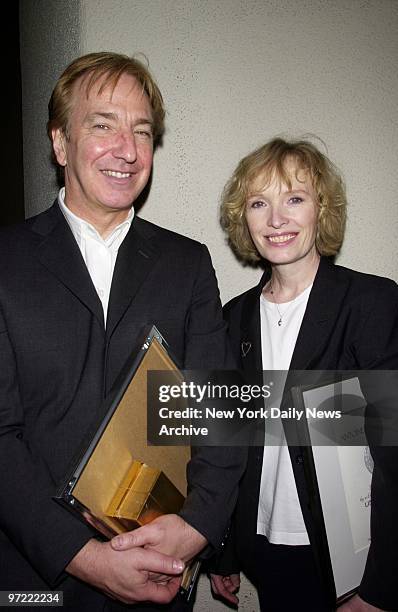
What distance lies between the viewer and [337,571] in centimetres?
150

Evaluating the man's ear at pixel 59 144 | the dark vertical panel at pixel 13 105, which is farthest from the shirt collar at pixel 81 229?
the dark vertical panel at pixel 13 105

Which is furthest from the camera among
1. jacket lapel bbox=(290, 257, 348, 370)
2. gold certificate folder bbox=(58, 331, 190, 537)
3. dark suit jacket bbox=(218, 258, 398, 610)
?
jacket lapel bbox=(290, 257, 348, 370)

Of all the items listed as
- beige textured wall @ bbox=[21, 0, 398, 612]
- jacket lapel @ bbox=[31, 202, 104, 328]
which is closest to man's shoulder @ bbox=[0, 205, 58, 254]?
jacket lapel @ bbox=[31, 202, 104, 328]

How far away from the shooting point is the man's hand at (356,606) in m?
1.53

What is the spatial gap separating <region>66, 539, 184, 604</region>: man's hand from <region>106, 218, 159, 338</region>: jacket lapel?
0.57 metres

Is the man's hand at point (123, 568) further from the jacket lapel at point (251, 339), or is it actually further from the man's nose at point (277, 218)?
the man's nose at point (277, 218)

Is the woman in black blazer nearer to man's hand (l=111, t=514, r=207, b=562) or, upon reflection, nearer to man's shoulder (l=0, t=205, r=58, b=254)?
man's hand (l=111, t=514, r=207, b=562)

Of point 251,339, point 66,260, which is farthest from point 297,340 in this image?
point 66,260

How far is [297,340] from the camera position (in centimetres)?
164

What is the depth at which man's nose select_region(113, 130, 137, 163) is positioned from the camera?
59.0 inches

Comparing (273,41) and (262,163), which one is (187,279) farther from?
(273,41)

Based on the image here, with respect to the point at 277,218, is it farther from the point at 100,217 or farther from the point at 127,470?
the point at 127,470

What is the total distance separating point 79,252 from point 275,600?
1321 millimetres

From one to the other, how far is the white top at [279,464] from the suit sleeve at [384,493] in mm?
218
